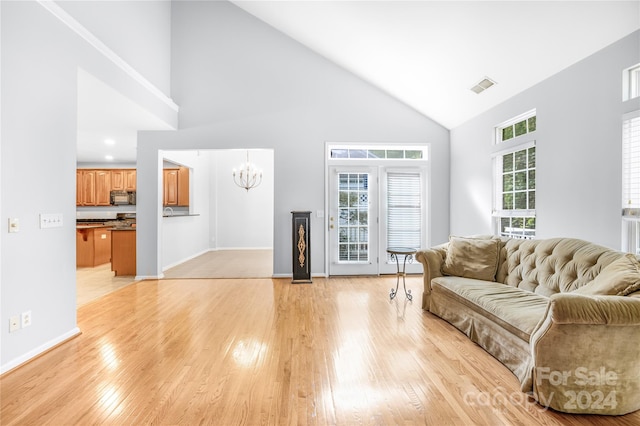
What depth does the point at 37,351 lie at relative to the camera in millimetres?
2773

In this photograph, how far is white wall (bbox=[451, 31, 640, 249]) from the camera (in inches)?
114

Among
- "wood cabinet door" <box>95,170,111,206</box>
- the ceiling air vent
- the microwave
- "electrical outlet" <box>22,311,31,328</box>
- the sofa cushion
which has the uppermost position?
the ceiling air vent

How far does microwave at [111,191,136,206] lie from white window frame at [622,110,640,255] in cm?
978

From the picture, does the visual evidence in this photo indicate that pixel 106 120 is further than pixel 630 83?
Yes

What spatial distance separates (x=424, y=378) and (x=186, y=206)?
7432 mm

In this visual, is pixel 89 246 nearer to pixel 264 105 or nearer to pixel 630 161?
pixel 264 105

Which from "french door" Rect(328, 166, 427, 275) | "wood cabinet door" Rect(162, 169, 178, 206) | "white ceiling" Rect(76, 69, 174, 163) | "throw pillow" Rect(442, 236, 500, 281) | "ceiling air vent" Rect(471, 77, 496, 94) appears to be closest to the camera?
"throw pillow" Rect(442, 236, 500, 281)

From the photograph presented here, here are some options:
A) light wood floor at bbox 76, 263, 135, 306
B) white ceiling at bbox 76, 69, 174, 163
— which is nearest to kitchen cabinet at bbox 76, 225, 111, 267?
light wood floor at bbox 76, 263, 135, 306

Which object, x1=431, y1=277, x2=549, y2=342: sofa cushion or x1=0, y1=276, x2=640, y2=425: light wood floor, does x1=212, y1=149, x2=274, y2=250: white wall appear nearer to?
x1=0, y1=276, x2=640, y2=425: light wood floor

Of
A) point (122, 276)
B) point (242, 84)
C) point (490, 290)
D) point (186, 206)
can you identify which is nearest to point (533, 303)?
point (490, 290)

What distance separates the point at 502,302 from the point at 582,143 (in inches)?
71.3

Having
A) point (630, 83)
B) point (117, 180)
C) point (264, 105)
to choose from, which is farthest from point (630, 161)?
point (117, 180)

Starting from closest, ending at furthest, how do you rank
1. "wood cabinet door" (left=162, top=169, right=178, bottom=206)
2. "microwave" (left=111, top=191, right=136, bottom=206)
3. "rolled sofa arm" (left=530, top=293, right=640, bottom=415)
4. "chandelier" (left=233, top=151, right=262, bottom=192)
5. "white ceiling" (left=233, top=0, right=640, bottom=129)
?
"rolled sofa arm" (left=530, top=293, right=640, bottom=415)
"white ceiling" (left=233, top=0, right=640, bottom=129)
"wood cabinet door" (left=162, top=169, right=178, bottom=206)
"microwave" (left=111, top=191, right=136, bottom=206)
"chandelier" (left=233, top=151, right=262, bottom=192)

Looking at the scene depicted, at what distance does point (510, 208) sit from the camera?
14.8 feet
